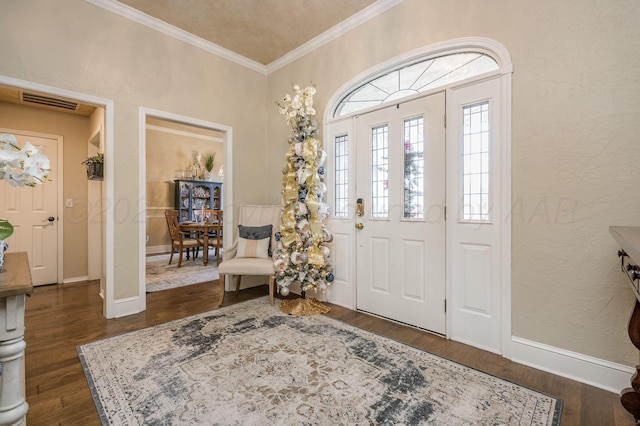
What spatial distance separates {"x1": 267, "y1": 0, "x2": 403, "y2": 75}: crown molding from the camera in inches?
119

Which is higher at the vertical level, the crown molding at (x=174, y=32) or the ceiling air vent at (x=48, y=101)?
the crown molding at (x=174, y=32)

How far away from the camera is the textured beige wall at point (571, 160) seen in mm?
1844

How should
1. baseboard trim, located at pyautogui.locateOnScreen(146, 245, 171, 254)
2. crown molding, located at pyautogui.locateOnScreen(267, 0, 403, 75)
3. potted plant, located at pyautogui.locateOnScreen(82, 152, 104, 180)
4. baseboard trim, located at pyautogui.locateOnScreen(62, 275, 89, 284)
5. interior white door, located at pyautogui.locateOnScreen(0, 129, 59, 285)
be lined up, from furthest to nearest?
1. baseboard trim, located at pyautogui.locateOnScreen(146, 245, 171, 254)
2. baseboard trim, located at pyautogui.locateOnScreen(62, 275, 89, 284)
3. interior white door, located at pyautogui.locateOnScreen(0, 129, 59, 285)
4. potted plant, located at pyautogui.locateOnScreen(82, 152, 104, 180)
5. crown molding, located at pyautogui.locateOnScreen(267, 0, 403, 75)

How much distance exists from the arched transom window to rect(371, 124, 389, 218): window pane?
0.37 m

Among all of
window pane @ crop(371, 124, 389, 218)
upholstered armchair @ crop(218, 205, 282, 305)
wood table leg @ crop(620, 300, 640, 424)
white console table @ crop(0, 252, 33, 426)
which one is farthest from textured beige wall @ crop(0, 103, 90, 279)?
wood table leg @ crop(620, 300, 640, 424)

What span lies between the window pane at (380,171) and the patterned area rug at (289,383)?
1.24m

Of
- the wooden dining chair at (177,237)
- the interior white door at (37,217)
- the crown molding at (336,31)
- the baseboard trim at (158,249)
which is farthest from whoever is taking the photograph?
the baseboard trim at (158,249)

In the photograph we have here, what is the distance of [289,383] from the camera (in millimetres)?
1901

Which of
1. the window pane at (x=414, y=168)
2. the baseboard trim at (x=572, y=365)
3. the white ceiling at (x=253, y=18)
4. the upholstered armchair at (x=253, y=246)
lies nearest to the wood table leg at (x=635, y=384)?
the baseboard trim at (x=572, y=365)

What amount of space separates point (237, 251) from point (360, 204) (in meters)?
1.69

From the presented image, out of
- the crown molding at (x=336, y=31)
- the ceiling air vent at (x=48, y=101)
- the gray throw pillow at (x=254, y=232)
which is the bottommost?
the gray throw pillow at (x=254, y=232)

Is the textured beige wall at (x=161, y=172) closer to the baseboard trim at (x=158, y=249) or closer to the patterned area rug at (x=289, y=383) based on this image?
the baseboard trim at (x=158, y=249)

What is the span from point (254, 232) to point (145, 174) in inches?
57.1

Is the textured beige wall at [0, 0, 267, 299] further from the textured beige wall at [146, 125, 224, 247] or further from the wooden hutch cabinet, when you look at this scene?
the textured beige wall at [146, 125, 224, 247]
